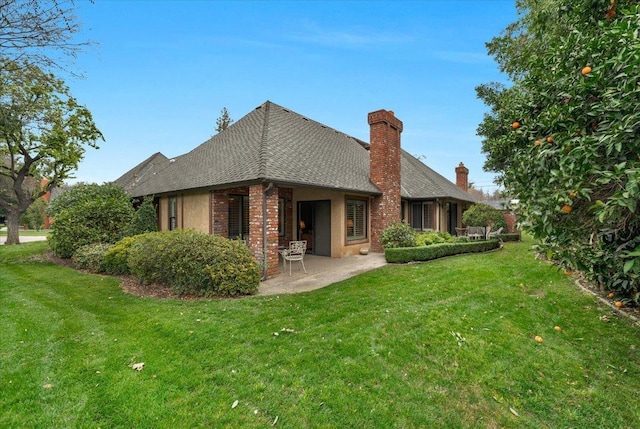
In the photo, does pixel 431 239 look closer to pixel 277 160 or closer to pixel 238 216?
pixel 277 160

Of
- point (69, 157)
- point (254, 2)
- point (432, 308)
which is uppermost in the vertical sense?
point (254, 2)

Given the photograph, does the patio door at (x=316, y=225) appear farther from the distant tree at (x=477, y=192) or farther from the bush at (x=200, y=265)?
the distant tree at (x=477, y=192)

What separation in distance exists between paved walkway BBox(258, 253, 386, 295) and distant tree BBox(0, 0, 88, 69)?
21.7 ft

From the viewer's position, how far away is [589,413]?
10.1 feet

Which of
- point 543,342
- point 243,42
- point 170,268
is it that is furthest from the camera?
point 243,42

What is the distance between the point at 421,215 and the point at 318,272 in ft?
32.6

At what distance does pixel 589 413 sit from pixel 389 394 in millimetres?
2039

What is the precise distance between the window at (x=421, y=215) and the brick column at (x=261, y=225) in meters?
10.7

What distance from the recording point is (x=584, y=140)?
99.3 inches

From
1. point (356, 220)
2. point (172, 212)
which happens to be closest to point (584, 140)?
point (356, 220)

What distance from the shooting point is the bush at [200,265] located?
22.3 ft

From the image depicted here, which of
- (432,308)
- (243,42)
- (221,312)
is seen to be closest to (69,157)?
(243,42)

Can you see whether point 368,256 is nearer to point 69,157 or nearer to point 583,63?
point 583,63

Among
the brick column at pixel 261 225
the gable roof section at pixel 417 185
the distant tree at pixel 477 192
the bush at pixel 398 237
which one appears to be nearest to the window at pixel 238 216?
the brick column at pixel 261 225
